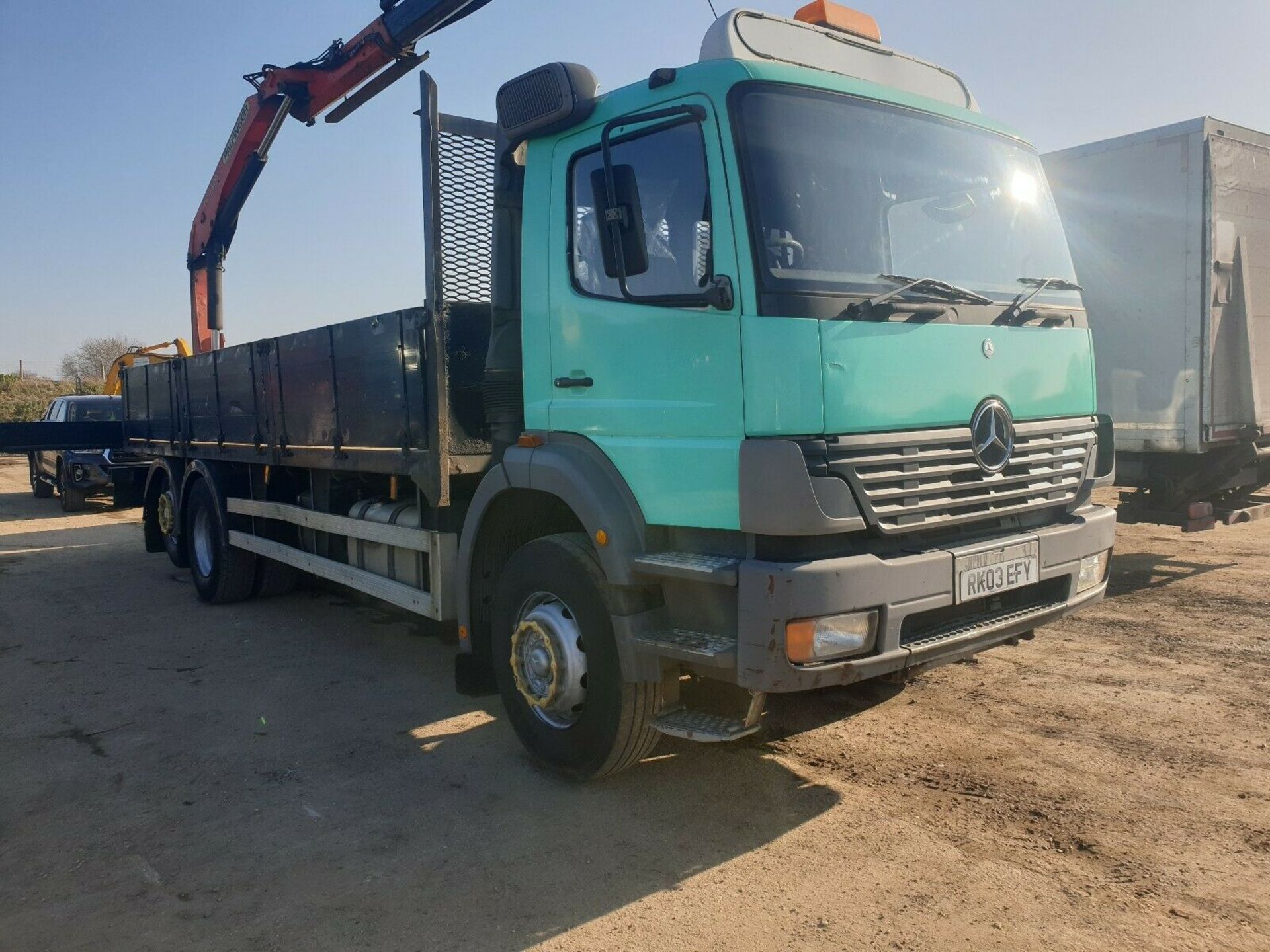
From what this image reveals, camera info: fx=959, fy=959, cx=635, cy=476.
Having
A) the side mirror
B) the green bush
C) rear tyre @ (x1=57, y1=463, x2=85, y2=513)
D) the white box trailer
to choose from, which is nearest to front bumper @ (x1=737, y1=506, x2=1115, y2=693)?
the side mirror

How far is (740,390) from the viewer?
3.23 m

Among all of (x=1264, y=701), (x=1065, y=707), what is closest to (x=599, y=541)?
(x=1065, y=707)

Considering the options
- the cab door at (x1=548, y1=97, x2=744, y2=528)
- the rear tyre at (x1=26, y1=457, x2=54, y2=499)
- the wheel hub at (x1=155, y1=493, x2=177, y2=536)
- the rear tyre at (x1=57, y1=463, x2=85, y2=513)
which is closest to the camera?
the cab door at (x1=548, y1=97, x2=744, y2=528)

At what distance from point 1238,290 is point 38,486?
774 inches

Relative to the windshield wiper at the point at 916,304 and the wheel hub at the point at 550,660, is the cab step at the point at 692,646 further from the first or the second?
the windshield wiper at the point at 916,304

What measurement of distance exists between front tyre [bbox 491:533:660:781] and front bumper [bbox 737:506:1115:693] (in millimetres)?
689

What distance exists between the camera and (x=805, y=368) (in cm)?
310

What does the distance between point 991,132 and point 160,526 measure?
8370 millimetres

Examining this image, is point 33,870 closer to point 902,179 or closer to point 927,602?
point 927,602

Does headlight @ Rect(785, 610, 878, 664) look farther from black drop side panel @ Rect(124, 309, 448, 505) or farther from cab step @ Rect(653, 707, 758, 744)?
black drop side panel @ Rect(124, 309, 448, 505)

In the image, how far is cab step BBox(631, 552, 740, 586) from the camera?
3182 millimetres

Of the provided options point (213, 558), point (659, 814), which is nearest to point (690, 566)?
point (659, 814)

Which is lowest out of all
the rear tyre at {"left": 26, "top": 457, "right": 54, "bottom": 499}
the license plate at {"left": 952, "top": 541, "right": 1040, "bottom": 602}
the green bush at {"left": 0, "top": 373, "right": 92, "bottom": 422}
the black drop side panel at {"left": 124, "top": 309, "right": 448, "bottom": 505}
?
Result: the rear tyre at {"left": 26, "top": 457, "right": 54, "bottom": 499}

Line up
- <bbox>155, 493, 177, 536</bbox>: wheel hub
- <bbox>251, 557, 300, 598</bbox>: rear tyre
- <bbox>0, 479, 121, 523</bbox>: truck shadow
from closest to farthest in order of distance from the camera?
1. <bbox>251, 557, 300, 598</bbox>: rear tyre
2. <bbox>155, 493, 177, 536</bbox>: wheel hub
3. <bbox>0, 479, 121, 523</bbox>: truck shadow
